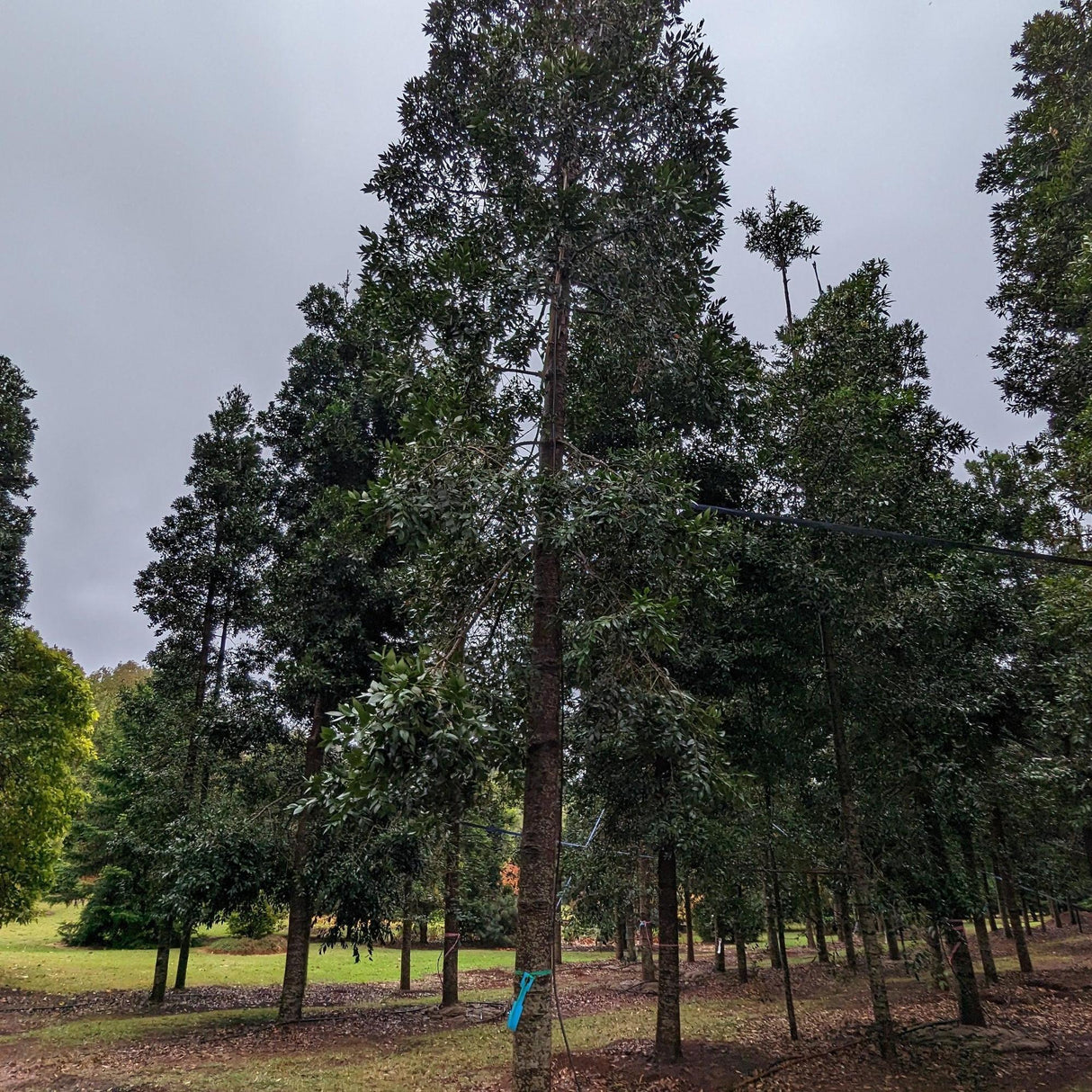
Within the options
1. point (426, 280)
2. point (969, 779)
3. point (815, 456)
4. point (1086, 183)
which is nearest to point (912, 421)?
point (815, 456)

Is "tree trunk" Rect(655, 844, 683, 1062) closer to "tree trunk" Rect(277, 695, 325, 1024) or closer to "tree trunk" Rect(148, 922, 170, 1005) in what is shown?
"tree trunk" Rect(277, 695, 325, 1024)

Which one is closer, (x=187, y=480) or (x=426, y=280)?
(x=426, y=280)

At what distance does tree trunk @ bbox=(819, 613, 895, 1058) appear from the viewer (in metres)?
9.82

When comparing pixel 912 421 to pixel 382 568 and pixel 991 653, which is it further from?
pixel 382 568

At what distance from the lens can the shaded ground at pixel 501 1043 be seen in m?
9.57

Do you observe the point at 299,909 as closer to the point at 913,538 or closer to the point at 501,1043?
the point at 501,1043

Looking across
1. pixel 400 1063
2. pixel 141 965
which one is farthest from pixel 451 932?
pixel 141 965

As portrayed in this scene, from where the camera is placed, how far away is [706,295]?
8711mm

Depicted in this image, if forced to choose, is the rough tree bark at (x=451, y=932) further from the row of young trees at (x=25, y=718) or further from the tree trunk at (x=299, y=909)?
the row of young trees at (x=25, y=718)

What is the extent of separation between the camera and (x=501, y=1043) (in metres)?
12.3

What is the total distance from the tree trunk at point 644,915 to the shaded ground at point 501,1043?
47.6 inches

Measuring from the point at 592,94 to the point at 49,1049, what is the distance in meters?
16.8

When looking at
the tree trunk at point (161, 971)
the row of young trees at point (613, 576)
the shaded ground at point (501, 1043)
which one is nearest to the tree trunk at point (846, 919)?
the row of young trees at point (613, 576)

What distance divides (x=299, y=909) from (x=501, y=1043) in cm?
459
